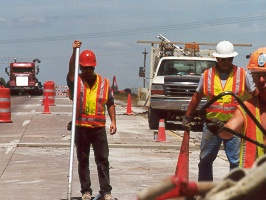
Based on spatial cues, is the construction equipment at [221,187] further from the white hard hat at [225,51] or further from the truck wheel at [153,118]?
the truck wheel at [153,118]

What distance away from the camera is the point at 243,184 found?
8.54ft

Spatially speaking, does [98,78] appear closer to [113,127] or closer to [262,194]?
[113,127]

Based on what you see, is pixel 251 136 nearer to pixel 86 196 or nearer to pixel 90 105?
pixel 90 105

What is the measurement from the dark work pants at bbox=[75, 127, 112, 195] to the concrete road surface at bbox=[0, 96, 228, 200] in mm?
618

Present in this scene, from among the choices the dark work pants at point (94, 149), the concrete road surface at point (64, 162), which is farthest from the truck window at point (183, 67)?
the dark work pants at point (94, 149)

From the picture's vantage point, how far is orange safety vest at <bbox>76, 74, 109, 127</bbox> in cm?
859

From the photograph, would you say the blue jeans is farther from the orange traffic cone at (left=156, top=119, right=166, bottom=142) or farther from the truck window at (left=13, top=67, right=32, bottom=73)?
the truck window at (left=13, top=67, right=32, bottom=73)

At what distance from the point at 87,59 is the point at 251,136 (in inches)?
164

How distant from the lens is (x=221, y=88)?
7984 mm

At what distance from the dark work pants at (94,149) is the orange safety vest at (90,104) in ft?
0.32

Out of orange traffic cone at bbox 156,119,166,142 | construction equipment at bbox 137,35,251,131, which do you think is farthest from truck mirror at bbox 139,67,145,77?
orange traffic cone at bbox 156,119,166,142

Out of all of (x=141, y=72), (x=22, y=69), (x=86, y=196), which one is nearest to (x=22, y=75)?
(x=22, y=69)

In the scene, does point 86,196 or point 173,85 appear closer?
point 86,196

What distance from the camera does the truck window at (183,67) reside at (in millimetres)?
21688
